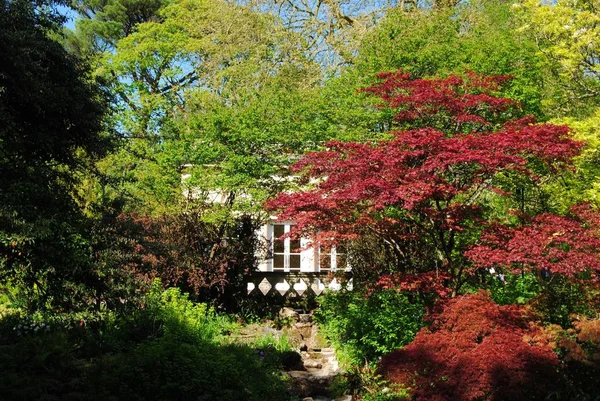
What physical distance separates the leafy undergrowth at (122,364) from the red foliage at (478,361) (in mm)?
2062

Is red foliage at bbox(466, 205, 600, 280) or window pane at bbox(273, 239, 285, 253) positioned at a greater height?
window pane at bbox(273, 239, 285, 253)

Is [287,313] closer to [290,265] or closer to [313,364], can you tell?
[313,364]

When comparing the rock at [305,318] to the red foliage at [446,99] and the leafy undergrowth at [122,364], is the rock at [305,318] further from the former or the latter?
the red foliage at [446,99]

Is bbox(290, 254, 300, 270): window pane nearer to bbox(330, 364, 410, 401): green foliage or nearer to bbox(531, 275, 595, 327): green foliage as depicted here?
bbox(330, 364, 410, 401): green foliage

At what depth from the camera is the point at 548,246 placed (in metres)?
8.16

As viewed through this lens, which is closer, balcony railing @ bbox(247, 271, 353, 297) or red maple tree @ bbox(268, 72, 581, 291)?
red maple tree @ bbox(268, 72, 581, 291)

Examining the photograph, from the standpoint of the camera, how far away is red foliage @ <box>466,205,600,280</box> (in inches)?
305

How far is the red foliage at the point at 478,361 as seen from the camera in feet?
22.1

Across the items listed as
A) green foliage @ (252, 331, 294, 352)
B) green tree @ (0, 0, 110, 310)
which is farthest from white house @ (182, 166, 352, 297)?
A: green tree @ (0, 0, 110, 310)

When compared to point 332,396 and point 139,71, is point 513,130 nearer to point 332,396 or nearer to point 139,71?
point 332,396

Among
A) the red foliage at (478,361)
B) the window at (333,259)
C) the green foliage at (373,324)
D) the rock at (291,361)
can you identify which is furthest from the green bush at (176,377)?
the window at (333,259)

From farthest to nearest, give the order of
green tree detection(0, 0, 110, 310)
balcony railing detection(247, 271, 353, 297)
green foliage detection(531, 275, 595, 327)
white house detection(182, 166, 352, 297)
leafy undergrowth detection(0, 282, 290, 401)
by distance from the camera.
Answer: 1. balcony railing detection(247, 271, 353, 297)
2. white house detection(182, 166, 352, 297)
3. green foliage detection(531, 275, 595, 327)
4. leafy undergrowth detection(0, 282, 290, 401)
5. green tree detection(0, 0, 110, 310)

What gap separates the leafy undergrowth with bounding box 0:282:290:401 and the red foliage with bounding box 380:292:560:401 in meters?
2.06

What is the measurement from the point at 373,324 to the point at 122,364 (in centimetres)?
398
